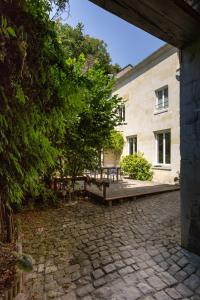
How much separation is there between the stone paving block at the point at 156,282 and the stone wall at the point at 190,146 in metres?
0.93

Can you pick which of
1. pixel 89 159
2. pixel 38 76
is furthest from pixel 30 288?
pixel 89 159

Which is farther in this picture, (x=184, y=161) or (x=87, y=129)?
(x=87, y=129)

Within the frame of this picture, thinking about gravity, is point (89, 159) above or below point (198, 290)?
above

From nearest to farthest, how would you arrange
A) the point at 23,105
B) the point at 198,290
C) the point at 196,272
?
the point at 23,105, the point at 198,290, the point at 196,272

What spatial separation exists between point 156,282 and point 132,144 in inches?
445

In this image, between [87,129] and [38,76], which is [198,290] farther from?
[87,129]

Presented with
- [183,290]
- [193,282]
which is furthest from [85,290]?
[193,282]

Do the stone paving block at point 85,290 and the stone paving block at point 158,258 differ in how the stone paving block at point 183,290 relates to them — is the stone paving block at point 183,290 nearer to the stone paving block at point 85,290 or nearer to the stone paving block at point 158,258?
the stone paving block at point 158,258

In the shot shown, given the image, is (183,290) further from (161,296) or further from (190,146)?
(190,146)

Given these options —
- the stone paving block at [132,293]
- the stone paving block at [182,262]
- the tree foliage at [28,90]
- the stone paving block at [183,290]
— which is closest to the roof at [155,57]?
the tree foliage at [28,90]

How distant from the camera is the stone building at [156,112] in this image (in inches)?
387

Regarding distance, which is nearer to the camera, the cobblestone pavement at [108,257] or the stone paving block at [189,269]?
the cobblestone pavement at [108,257]

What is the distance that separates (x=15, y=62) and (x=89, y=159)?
16.1 feet

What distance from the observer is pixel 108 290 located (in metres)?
2.44
